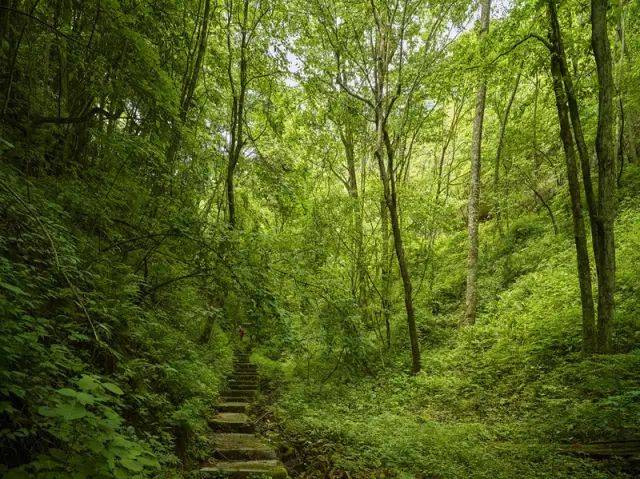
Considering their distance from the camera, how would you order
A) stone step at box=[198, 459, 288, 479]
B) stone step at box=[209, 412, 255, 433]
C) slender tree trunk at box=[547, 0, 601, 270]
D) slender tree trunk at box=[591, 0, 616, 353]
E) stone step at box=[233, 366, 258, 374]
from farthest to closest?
stone step at box=[233, 366, 258, 374]
slender tree trunk at box=[547, 0, 601, 270]
stone step at box=[209, 412, 255, 433]
slender tree trunk at box=[591, 0, 616, 353]
stone step at box=[198, 459, 288, 479]

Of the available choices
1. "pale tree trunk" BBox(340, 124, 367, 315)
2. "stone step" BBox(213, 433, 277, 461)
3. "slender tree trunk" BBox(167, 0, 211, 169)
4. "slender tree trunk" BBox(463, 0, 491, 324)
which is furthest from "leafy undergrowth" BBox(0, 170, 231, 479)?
"slender tree trunk" BBox(463, 0, 491, 324)

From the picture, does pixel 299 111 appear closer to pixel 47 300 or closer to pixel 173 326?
pixel 173 326

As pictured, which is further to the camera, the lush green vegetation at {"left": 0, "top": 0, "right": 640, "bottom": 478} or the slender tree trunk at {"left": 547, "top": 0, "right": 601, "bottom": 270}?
the slender tree trunk at {"left": 547, "top": 0, "right": 601, "bottom": 270}

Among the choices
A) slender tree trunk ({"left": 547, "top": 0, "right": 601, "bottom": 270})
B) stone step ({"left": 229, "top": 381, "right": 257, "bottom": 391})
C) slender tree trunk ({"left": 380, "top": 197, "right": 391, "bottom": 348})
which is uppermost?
slender tree trunk ({"left": 547, "top": 0, "right": 601, "bottom": 270})

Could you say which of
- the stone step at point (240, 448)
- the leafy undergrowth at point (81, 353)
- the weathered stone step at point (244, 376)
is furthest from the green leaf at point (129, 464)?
the weathered stone step at point (244, 376)

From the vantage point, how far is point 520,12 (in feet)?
23.3

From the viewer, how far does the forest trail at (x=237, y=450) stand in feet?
15.7

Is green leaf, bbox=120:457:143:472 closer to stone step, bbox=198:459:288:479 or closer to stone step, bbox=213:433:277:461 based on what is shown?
stone step, bbox=198:459:288:479

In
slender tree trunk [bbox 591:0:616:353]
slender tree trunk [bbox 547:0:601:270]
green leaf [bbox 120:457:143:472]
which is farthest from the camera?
slender tree trunk [bbox 547:0:601:270]

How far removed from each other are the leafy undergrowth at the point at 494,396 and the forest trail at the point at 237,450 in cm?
53

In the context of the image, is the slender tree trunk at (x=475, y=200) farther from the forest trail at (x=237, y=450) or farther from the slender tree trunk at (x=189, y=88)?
the slender tree trunk at (x=189, y=88)

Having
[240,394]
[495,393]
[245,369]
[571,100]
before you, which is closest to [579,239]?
[571,100]

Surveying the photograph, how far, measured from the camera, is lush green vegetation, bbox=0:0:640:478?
10.5 feet

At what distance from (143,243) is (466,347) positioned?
→ 8320mm
